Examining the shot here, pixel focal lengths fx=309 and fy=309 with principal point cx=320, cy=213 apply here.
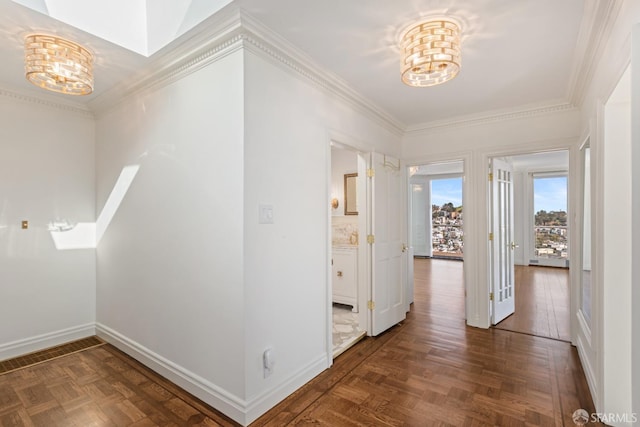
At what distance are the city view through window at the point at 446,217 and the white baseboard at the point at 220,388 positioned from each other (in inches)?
347

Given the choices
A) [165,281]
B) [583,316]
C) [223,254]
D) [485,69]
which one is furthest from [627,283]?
[165,281]

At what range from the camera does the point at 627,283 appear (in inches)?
79.3

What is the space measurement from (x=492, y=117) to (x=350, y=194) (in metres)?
2.16

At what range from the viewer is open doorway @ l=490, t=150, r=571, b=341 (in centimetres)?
389

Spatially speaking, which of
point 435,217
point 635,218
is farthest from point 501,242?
point 435,217

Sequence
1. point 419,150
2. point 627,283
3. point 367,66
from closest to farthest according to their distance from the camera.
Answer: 1. point 627,283
2. point 367,66
3. point 419,150

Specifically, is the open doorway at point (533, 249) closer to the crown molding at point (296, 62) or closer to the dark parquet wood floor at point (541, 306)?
the dark parquet wood floor at point (541, 306)

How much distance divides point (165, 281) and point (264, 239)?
1.09 metres

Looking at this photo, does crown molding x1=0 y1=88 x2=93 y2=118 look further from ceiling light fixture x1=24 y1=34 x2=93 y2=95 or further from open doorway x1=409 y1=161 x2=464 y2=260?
open doorway x1=409 y1=161 x2=464 y2=260

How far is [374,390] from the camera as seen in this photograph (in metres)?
2.42

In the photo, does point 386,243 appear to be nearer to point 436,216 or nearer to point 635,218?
point 635,218

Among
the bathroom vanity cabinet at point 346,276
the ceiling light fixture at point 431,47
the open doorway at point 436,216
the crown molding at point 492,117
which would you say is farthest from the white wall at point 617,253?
the open doorway at point 436,216

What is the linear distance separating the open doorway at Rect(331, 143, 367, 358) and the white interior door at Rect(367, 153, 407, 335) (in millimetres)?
137

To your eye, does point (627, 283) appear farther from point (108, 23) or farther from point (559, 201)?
point (559, 201)
